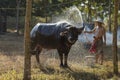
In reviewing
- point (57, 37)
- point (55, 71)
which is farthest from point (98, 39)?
point (55, 71)

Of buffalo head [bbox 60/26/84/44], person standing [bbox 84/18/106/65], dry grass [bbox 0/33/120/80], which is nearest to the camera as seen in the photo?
dry grass [bbox 0/33/120/80]

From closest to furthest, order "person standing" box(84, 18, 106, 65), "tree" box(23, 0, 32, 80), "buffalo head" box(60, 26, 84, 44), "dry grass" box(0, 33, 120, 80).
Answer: "tree" box(23, 0, 32, 80)
"dry grass" box(0, 33, 120, 80)
"buffalo head" box(60, 26, 84, 44)
"person standing" box(84, 18, 106, 65)

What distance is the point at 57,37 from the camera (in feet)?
37.0

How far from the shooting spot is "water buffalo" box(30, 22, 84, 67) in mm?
10969

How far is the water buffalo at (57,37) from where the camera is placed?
1097 cm

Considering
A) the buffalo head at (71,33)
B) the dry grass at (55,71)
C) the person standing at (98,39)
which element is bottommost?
the dry grass at (55,71)

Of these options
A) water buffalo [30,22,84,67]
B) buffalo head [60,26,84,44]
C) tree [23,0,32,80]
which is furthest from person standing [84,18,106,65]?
tree [23,0,32,80]

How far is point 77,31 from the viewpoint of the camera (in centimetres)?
1098

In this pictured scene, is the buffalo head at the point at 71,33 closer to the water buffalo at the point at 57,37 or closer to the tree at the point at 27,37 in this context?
the water buffalo at the point at 57,37

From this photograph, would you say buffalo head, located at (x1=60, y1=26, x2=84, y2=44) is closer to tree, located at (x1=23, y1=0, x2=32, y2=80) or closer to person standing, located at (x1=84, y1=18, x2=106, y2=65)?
person standing, located at (x1=84, y1=18, x2=106, y2=65)

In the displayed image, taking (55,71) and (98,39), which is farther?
(98,39)

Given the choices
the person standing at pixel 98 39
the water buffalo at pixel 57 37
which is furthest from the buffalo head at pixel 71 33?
the person standing at pixel 98 39

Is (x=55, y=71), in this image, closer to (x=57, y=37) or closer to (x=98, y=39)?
(x=57, y=37)

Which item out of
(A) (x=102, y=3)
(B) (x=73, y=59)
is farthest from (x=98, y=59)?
(A) (x=102, y=3)
